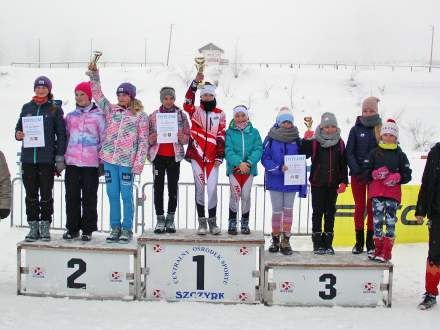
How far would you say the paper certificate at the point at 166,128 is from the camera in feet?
18.1

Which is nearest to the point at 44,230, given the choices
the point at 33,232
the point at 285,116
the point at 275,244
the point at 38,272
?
the point at 33,232

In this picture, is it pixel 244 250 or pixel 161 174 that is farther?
pixel 161 174

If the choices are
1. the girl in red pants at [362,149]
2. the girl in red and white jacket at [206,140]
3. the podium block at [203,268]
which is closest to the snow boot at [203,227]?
the girl in red and white jacket at [206,140]

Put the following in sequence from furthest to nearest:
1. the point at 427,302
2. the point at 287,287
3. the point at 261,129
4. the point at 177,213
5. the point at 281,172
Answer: the point at 261,129 → the point at 177,213 → the point at 281,172 → the point at 287,287 → the point at 427,302

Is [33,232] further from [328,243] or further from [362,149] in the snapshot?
→ [362,149]

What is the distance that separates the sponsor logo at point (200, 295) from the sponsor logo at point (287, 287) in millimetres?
678

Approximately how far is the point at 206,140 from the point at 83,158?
148cm

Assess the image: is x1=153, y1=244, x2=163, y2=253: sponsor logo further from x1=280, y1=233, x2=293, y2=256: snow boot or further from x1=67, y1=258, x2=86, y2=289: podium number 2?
x1=280, y1=233, x2=293, y2=256: snow boot

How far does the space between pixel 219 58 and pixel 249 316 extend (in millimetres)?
39596

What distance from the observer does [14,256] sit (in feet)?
23.4

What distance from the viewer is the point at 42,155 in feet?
18.1

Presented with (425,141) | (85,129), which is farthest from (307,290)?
(425,141)

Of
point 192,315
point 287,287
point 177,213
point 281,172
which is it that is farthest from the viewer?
point 177,213

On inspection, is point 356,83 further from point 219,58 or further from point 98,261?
point 98,261
